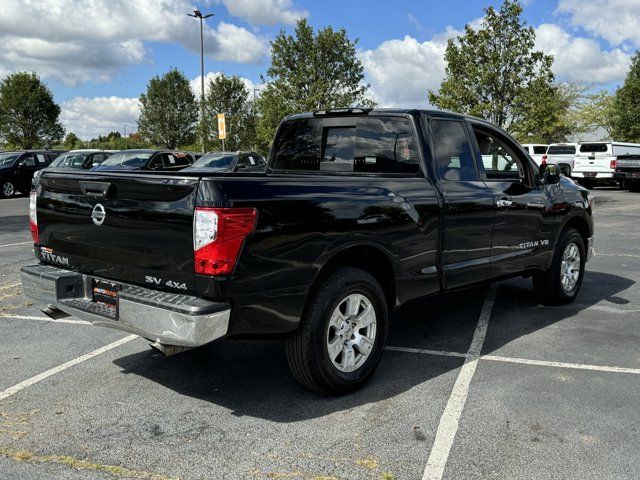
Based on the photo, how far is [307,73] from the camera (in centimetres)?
3219

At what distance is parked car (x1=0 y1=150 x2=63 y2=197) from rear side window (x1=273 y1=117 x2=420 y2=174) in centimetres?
2013

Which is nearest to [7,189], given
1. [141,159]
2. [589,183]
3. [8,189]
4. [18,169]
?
[8,189]

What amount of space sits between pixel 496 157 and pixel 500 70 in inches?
650

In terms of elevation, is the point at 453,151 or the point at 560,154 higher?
the point at 560,154

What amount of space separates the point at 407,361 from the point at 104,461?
7.64 feet

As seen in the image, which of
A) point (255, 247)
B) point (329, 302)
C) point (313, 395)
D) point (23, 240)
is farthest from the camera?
point (23, 240)

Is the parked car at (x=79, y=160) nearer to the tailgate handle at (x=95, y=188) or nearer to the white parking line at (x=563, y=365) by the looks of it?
the tailgate handle at (x=95, y=188)

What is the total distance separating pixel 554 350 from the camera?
4.85 metres

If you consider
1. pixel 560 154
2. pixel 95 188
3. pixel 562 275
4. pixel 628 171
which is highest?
pixel 560 154

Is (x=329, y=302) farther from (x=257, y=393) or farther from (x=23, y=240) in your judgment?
(x=23, y=240)

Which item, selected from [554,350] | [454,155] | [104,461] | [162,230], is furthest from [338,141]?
[104,461]

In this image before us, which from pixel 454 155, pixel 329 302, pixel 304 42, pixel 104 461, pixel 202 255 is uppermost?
pixel 304 42

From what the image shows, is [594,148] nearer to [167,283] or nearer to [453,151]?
[453,151]

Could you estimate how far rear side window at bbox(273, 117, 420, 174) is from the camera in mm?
4668
